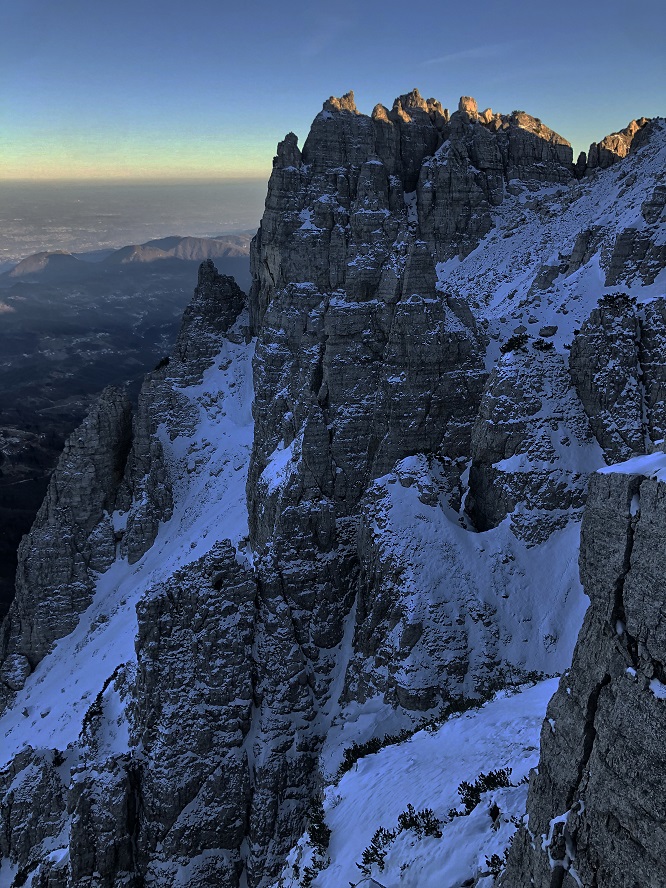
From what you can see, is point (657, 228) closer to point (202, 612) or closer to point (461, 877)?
point (202, 612)

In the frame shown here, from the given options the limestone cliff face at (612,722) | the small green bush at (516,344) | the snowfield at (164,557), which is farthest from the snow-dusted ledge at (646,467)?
the snowfield at (164,557)

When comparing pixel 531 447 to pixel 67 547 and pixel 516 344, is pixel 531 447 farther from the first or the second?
pixel 67 547

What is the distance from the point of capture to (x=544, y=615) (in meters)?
35.5

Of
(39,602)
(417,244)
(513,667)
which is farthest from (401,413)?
(39,602)

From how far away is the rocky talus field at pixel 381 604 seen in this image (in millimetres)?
10141

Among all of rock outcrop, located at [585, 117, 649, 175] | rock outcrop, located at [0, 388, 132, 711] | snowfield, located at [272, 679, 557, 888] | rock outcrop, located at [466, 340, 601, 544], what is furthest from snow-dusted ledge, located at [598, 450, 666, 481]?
rock outcrop, located at [585, 117, 649, 175]

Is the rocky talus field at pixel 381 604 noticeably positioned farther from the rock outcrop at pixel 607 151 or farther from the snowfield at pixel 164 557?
the rock outcrop at pixel 607 151

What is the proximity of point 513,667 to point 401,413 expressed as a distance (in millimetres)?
19188

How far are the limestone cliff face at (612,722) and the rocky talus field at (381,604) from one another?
0.04 m

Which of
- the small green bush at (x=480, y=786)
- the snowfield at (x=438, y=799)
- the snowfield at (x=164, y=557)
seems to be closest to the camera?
the snowfield at (x=438, y=799)

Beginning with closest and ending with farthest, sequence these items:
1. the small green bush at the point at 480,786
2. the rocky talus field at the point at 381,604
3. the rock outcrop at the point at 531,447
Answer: the rocky talus field at the point at 381,604, the small green bush at the point at 480,786, the rock outcrop at the point at 531,447

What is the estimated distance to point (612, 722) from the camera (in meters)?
9.27

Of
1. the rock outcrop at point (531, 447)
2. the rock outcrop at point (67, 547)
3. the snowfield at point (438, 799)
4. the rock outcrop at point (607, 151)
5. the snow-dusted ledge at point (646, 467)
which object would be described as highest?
the rock outcrop at point (607, 151)

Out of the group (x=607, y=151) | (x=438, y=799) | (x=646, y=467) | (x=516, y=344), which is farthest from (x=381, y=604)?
(x=607, y=151)
